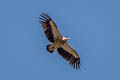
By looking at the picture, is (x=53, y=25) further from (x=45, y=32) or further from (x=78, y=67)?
(x=78, y=67)

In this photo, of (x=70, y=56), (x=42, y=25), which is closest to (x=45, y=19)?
(x=42, y=25)

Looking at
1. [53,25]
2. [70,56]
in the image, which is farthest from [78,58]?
[53,25]

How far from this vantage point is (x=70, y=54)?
39.2m

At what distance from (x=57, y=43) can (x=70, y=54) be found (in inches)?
59.0

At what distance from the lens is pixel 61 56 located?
127 ft

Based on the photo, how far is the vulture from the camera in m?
37.7

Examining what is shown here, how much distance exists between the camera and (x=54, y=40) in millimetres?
38000

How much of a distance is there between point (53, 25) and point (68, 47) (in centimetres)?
215

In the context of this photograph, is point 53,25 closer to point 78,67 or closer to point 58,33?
point 58,33

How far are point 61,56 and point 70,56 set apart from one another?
2.25 ft

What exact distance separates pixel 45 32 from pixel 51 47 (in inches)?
39.2

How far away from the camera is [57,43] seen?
38.2m

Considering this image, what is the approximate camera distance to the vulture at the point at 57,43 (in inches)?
1483

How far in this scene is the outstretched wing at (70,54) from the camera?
38938 mm
